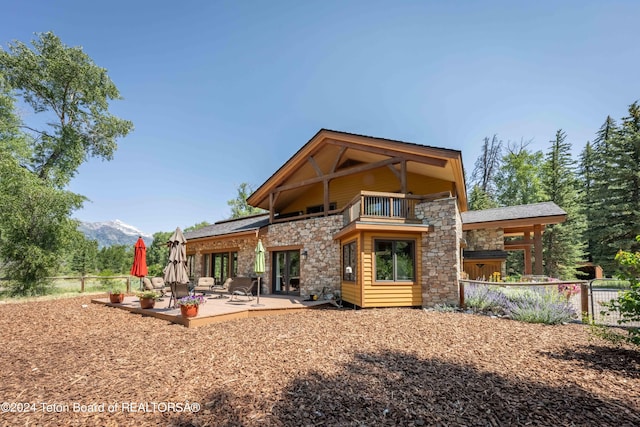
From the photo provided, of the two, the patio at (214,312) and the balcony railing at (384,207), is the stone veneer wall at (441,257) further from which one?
the patio at (214,312)

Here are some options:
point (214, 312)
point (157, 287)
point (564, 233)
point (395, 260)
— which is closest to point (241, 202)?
point (157, 287)

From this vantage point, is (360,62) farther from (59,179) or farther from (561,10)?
(59,179)

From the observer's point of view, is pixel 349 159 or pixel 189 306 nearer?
pixel 189 306

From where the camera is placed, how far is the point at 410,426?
2838mm

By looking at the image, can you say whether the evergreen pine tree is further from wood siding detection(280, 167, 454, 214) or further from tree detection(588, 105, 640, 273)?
wood siding detection(280, 167, 454, 214)

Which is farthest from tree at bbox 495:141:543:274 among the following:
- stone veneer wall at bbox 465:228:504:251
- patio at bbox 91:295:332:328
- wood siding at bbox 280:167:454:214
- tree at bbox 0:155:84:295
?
tree at bbox 0:155:84:295

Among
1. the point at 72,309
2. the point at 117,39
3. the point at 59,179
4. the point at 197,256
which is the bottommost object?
the point at 72,309

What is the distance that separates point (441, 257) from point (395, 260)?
1440 mm

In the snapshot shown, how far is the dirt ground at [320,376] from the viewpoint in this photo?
3076 mm

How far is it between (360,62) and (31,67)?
19238mm

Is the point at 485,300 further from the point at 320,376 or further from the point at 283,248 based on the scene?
the point at 283,248

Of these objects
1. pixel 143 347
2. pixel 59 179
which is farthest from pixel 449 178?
pixel 59 179

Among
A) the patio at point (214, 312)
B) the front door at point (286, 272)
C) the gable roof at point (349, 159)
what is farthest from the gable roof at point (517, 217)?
the patio at point (214, 312)

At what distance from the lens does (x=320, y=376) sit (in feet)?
13.1
